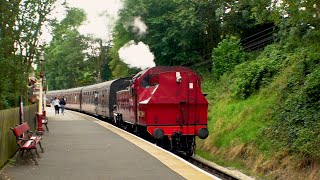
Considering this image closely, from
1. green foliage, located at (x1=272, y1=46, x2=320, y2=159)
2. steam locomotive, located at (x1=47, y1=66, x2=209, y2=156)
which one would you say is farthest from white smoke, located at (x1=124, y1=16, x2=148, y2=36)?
green foliage, located at (x1=272, y1=46, x2=320, y2=159)

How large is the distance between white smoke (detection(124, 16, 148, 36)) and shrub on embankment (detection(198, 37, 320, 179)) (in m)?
16.0

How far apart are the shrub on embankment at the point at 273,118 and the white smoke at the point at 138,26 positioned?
1597 centimetres

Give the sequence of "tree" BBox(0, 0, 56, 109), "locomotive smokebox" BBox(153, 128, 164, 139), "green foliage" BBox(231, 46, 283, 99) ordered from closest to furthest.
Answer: "tree" BBox(0, 0, 56, 109) → "locomotive smokebox" BBox(153, 128, 164, 139) → "green foliage" BBox(231, 46, 283, 99)

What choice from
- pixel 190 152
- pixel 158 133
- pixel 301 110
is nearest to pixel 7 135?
pixel 158 133

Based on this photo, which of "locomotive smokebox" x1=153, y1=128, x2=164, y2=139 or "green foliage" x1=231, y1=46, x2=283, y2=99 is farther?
"green foliage" x1=231, y1=46, x2=283, y2=99

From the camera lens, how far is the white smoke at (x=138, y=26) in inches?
1449

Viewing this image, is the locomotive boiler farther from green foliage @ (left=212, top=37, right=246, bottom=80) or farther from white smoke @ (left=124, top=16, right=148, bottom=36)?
white smoke @ (left=124, top=16, right=148, bottom=36)

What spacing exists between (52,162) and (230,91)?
41.9 feet

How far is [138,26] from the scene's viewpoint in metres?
37.6

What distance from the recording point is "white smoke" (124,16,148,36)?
36.8 meters

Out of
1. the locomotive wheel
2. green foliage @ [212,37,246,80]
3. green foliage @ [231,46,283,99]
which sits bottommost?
the locomotive wheel

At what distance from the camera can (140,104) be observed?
15.7 metres

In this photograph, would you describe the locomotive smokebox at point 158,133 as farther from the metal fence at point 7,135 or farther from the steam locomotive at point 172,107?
the metal fence at point 7,135

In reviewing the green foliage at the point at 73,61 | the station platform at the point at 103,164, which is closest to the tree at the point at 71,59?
the green foliage at the point at 73,61
